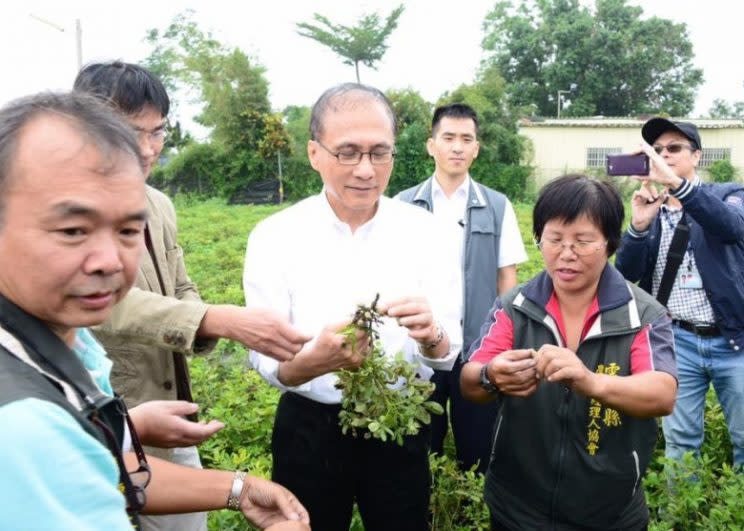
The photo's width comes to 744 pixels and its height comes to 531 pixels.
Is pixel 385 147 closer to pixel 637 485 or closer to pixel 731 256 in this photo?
pixel 637 485

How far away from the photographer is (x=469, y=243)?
12.2ft

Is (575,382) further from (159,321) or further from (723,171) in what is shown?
(723,171)

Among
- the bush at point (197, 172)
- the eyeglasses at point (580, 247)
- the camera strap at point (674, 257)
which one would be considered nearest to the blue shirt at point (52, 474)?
the eyeglasses at point (580, 247)

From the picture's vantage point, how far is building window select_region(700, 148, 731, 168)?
25672 millimetres

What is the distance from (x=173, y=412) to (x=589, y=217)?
1.41 meters

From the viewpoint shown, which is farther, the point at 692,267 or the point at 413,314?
the point at 692,267

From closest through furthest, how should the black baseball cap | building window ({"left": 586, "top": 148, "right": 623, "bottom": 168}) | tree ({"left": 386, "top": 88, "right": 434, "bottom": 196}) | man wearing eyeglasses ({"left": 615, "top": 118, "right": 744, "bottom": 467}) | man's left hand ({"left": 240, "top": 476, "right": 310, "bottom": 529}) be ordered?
man's left hand ({"left": 240, "top": 476, "right": 310, "bottom": 529}) < man wearing eyeglasses ({"left": 615, "top": 118, "right": 744, "bottom": 467}) < the black baseball cap < tree ({"left": 386, "top": 88, "right": 434, "bottom": 196}) < building window ({"left": 586, "top": 148, "right": 623, "bottom": 168})

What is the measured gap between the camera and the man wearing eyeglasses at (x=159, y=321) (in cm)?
192

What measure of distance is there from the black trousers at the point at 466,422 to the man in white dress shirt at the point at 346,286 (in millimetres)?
1138

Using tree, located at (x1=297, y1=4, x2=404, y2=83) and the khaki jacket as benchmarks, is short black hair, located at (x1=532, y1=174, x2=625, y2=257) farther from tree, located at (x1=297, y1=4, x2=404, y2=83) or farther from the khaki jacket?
tree, located at (x1=297, y1=4, x2=404, y2=83)

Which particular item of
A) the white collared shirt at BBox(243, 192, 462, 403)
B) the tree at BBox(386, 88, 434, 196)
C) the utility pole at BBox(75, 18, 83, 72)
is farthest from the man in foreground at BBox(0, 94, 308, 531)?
the tree at BBox(386, 88, 434, 196)

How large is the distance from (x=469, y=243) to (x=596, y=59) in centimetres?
3659

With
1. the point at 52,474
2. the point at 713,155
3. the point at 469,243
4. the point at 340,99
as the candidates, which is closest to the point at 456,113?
the point at 469,243

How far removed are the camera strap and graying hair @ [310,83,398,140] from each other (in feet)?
6.09
